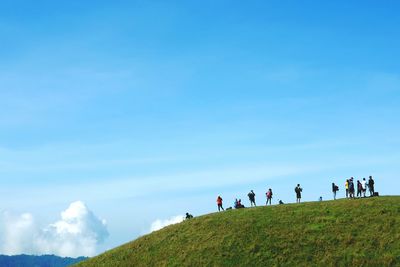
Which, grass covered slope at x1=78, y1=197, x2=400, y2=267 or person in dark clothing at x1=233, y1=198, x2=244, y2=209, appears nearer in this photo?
grass covered slope at x1=78, y1=197, x2=400, y2=267

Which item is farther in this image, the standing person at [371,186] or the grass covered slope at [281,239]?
the standing person at [371,186]

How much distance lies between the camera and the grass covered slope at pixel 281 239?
4088cm

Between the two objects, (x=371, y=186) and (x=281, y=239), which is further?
(x=371, y=186)

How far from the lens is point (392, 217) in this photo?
44781 millimetres

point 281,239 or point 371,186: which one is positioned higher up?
point 371,186

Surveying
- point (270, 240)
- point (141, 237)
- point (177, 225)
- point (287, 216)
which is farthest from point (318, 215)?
point (141, 237)

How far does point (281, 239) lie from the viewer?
44781 millimetres

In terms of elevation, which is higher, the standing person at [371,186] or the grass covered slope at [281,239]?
the standing person at [371,186]

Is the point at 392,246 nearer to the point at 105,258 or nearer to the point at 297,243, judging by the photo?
the point at 297,243

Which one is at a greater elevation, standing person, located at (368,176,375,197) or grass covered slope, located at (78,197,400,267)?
standing person, located at (368,176,375,197)

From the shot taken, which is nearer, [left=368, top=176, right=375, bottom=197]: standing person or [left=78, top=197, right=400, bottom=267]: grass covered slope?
[left=78, top=197, right=400, bottom=267]: grass covered slope

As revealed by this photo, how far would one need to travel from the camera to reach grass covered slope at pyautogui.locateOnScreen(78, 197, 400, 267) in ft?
134

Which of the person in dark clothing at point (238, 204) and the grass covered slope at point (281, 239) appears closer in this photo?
the grass covered slope at point (281, 239)

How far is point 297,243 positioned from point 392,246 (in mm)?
8142
